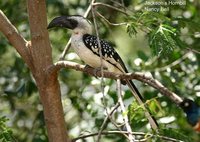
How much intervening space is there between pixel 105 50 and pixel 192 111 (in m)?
0.69

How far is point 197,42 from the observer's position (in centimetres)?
397

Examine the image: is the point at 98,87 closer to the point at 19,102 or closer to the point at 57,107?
the point at 19,102

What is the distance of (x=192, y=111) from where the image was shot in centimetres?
253

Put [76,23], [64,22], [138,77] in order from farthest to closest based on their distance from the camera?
[76,23] < [64,22] < [138,77]

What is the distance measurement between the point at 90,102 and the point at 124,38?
6.13ft

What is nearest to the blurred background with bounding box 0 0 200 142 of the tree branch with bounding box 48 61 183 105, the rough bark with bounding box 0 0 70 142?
the rough bark with bounding box 0 0 70 142

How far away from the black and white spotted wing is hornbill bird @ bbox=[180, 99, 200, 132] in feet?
2.05

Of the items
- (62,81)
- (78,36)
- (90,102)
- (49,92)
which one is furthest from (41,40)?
(62,81)

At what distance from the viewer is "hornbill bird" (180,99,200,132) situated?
2459 mm

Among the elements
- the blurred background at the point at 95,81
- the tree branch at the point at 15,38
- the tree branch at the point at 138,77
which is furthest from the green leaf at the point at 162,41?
the tree branch at the point at 15,38

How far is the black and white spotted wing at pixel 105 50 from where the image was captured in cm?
304

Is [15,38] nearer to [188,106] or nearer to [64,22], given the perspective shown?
[64,22]

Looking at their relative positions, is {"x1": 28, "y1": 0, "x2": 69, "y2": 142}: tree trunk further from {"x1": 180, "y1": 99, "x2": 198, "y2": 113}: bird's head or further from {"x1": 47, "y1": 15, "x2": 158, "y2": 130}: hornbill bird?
{"x1": 180, "y1": 99, "x2": 198, "y2": 113}: bird's head

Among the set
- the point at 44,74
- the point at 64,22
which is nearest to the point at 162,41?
the point at 44,74
